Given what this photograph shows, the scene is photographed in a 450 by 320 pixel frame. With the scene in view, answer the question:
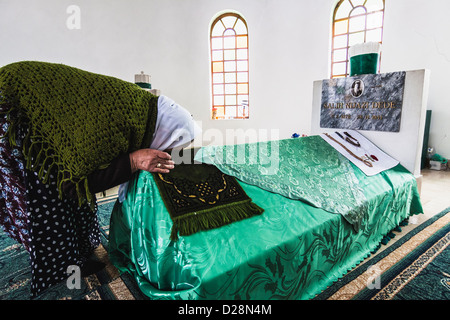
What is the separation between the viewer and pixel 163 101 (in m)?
1.25

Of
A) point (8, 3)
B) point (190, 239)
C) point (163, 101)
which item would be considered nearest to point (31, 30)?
point (8, 3)

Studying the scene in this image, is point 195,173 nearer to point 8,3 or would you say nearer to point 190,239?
point 190,239

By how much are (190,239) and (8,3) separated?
23.7 ft

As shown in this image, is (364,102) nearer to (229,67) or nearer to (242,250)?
(242,250)

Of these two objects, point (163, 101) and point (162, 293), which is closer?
point (162, 293)

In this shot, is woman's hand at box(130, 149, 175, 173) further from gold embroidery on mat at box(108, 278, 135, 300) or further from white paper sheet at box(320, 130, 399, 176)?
white paper sheet at box(320, 130, 399, 176)

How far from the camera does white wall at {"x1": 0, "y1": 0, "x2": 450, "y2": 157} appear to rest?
18.3 ft

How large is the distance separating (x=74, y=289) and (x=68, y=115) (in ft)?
3.08

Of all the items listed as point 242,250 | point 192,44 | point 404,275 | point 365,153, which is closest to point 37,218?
point 242,250

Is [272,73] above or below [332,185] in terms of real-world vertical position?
above

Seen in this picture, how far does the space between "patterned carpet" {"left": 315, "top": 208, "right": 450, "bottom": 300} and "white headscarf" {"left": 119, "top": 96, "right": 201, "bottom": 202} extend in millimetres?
1019

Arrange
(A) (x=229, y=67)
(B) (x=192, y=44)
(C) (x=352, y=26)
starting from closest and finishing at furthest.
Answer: (C) (x=352, y=26), (B) (x=192, y=44), (A) (x=229, y=67)

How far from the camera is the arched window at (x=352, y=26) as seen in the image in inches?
200

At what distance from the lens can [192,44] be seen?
6.73 metres
